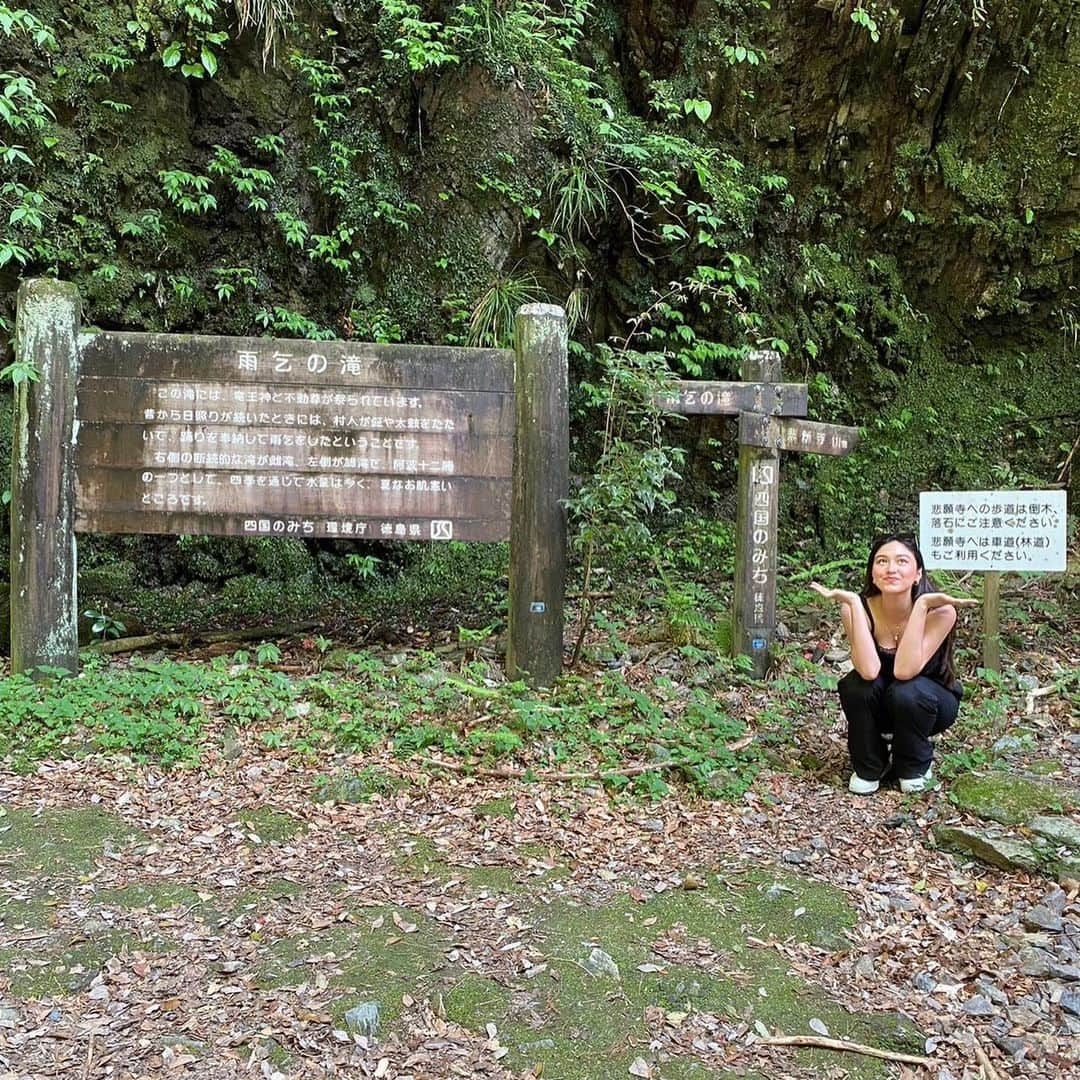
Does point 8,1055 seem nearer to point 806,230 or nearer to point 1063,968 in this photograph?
point 1063,968

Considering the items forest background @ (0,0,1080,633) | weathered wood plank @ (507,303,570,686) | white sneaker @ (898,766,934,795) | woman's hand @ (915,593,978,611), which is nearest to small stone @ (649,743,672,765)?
weathered wood plank @ (507,303,570,686)

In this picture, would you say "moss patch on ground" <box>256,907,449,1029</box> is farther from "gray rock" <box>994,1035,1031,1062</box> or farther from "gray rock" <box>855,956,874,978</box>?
"gray rock" <box>994,1035,1031,1062</box>

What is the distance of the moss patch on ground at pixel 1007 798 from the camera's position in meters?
3.91

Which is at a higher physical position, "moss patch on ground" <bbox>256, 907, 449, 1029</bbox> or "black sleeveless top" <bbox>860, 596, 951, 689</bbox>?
A: "black sleeveless top" <bbox>860, 596, 951, 689</bbox>

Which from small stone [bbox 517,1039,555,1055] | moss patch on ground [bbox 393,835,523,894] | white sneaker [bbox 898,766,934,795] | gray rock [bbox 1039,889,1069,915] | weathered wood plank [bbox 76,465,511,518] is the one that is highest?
weathered wood plank [bbox 76,465,511,518]

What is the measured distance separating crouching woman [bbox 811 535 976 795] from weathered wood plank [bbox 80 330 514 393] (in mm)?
2784

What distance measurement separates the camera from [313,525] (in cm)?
573

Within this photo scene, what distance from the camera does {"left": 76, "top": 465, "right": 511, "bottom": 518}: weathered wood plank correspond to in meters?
5.59

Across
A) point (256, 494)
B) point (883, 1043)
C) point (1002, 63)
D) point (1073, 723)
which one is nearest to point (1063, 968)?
point (883, 1043)

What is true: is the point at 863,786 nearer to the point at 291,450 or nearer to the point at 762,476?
the point at 762,476

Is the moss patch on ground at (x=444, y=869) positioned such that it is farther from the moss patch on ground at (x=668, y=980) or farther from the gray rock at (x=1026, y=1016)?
the gray rock at (x=1026, y=1016)

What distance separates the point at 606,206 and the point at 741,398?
4190 mm

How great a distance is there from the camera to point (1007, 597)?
7.66 meters

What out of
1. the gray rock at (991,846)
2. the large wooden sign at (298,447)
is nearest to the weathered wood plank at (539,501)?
the large wooden sign at (298,447)
